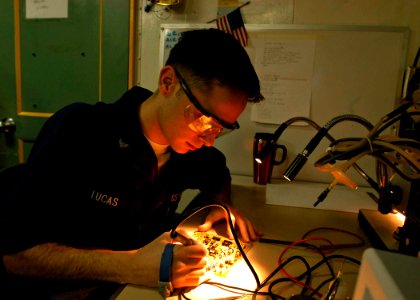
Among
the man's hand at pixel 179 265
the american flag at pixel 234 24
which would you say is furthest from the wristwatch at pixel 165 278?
the american flag at pixel 234 24

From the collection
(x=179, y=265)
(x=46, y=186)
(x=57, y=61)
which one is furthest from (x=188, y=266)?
(x=57, y=61)

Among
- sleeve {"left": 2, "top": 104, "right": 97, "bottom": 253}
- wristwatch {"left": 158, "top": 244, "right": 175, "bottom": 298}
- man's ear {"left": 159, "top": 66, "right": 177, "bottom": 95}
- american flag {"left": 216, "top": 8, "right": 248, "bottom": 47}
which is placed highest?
american flag {"left": 216, "top": 8, "right": 248, "bottom": 47}

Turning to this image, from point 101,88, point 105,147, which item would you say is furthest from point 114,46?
point 105,147

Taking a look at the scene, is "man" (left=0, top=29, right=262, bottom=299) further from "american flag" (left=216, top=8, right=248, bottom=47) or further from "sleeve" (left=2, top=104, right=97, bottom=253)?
"american flag" (left=216, top=8, right=248, bottom=47)

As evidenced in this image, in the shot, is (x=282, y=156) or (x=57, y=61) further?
(x=57, y=61)

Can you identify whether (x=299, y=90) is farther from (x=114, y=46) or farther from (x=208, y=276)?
(x=208, y=276)

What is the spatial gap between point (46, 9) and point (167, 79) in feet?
4.45

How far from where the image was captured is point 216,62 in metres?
0.93

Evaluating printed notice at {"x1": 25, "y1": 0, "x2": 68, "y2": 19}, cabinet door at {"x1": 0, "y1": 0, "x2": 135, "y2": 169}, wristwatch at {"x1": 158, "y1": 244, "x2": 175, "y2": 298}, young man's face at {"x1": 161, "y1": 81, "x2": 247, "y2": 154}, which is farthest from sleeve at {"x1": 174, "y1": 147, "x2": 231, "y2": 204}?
printed notice at {"x1": 25, "y1": 0, "x2": 68, "y2": 19}

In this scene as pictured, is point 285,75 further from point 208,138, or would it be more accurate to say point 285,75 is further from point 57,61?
point 57,61

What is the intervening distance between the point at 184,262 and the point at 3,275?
523 mm

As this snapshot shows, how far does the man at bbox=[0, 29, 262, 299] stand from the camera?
81 centimetres

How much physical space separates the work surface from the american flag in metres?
0.83

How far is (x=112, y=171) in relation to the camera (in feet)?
3.44
